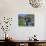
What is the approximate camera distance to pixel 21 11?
605cm

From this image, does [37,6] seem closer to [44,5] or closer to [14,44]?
[44,5]

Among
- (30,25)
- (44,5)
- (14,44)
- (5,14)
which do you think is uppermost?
(44,5)

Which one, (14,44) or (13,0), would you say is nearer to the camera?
(14,44)

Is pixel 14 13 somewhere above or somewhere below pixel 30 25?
above

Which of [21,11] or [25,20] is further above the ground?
[21,11]

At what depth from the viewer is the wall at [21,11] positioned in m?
5.99

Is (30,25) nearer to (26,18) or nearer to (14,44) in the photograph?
(26,18)

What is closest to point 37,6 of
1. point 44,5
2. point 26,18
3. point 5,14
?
point 44,5

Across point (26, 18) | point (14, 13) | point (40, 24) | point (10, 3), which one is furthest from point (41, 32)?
point (10, 3)

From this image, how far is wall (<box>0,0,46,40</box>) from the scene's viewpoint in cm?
599

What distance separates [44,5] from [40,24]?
0.89 meters

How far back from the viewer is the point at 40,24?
6.08m

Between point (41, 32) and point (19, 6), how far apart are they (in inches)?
60.4

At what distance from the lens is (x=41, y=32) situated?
6.06 m
